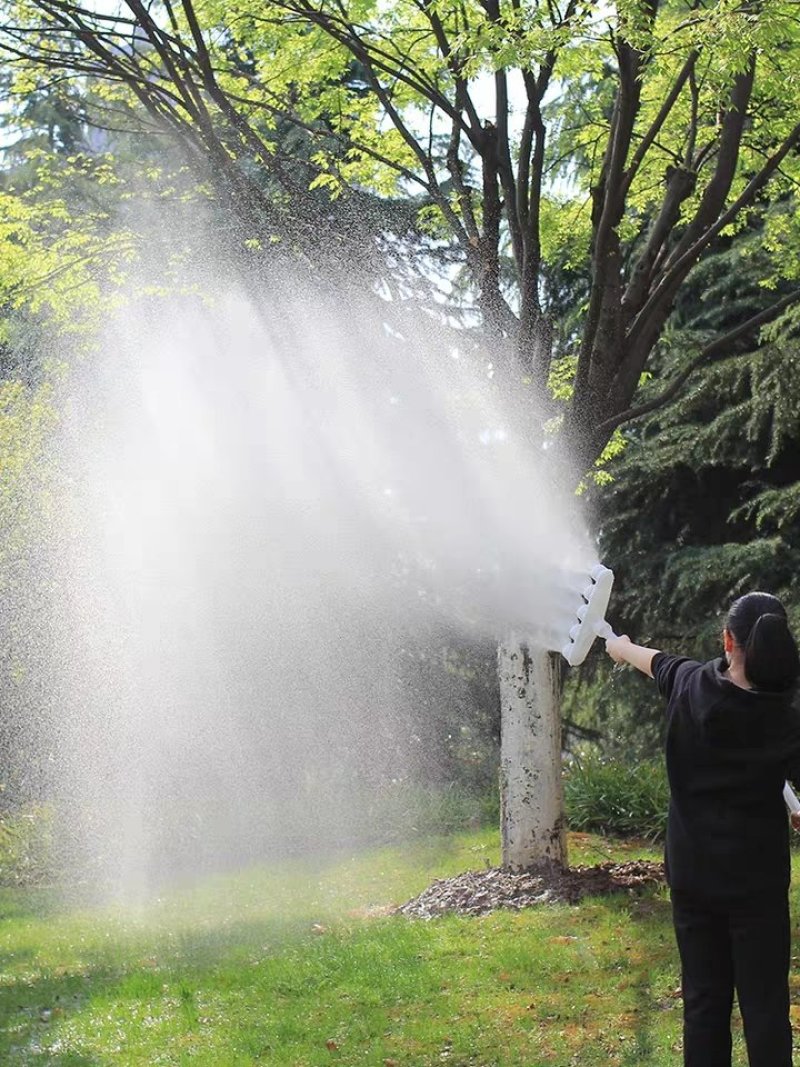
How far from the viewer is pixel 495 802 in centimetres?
1015

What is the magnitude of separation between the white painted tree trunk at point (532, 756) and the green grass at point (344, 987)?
0.54 m

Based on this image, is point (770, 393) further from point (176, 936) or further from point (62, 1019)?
point (62, 1019)

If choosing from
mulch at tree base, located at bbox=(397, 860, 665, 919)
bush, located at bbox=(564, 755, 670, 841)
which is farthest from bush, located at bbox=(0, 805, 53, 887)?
bush, located at bbox=(564, 755, 670, 841)

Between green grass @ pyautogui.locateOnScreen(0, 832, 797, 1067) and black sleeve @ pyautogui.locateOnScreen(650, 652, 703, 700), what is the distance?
1.70 m

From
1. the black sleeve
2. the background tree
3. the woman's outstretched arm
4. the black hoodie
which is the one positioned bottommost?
the black hoodie

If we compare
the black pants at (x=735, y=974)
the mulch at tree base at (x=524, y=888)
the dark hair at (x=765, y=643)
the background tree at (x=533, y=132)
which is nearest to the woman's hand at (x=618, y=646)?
the dark hair at (x=765, y=643)

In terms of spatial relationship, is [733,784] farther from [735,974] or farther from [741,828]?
[735,974]

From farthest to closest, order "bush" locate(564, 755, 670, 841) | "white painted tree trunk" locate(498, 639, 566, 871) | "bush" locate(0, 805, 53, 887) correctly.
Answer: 1. "bush" locate(0, 805, 53, 887)
2. "bush" locate(564, 755, 670, 841)
3. "white painted tree trunk" locate(498, 639, 566, 871)

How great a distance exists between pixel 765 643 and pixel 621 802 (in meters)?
6.26

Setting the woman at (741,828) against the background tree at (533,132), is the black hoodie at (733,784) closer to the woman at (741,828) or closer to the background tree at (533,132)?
the woman at (741,828)

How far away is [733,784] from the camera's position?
3.16m

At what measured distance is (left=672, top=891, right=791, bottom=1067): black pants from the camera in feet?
10.3

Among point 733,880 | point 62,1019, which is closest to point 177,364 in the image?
point 62,1019

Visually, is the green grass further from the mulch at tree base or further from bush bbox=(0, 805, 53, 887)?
bush bbox=(0, 805, 53, 887)
